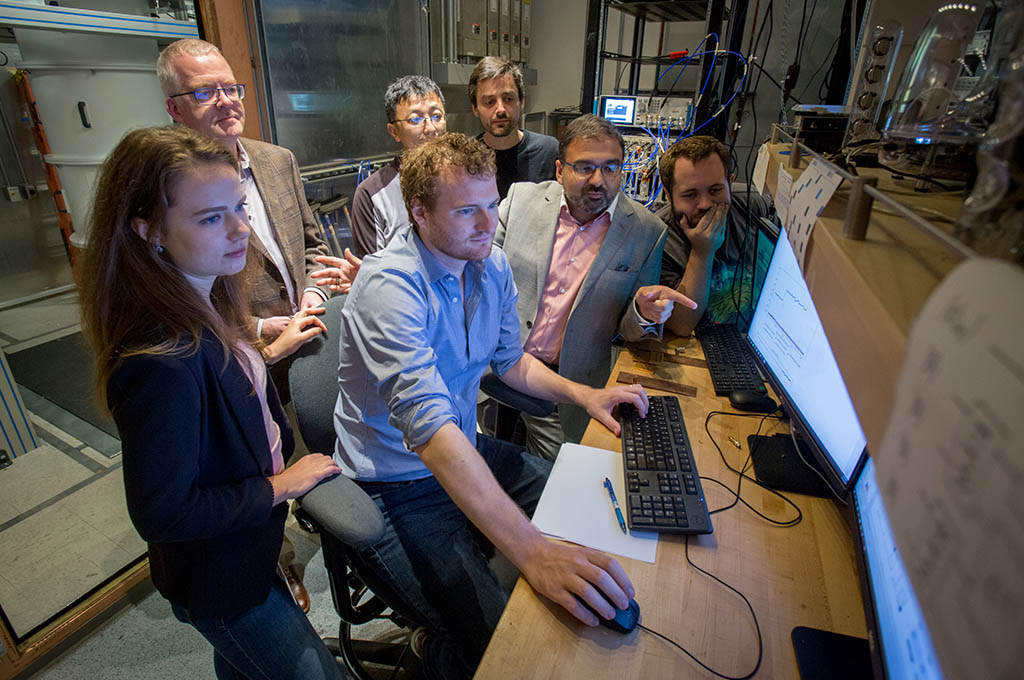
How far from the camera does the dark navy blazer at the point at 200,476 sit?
2.83ft

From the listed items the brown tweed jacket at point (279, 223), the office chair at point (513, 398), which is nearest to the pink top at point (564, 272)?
the office chair at point (513, 398)

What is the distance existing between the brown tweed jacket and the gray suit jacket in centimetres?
68

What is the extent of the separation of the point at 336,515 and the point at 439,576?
0.24m

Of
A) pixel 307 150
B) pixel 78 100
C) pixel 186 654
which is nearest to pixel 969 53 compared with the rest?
pixel 186 654

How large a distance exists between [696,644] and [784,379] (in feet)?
2.12

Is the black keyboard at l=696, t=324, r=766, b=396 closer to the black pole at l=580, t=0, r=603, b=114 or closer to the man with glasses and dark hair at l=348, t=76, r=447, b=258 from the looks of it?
the man with glasses and dark hair at l=348, t=76, r=447, b=258

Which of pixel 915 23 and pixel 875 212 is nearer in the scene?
pixel 875 212

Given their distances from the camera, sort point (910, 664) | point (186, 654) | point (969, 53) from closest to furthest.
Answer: point (910, 664), point (969, 53), point (186, 654)

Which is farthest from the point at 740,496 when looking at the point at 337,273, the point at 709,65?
the point at 709,65

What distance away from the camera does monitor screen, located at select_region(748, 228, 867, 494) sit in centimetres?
92

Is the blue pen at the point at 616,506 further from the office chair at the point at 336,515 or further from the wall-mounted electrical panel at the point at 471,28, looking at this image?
the wall-mounted electrical panel at the point at 471,28

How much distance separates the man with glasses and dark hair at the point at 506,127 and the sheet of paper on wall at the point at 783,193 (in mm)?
1650

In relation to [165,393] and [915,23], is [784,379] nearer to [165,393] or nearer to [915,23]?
[915,23]

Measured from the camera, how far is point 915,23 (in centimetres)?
86
